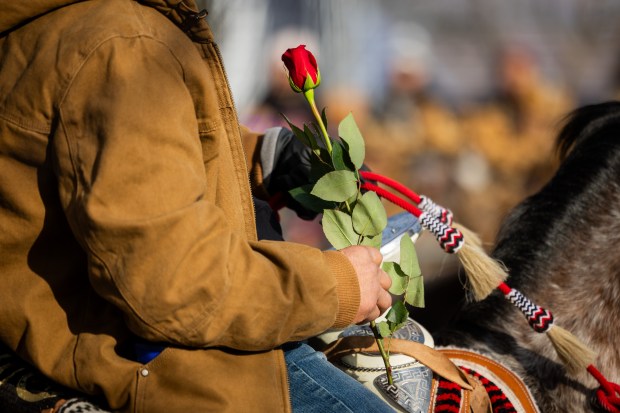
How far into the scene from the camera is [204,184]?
136cm

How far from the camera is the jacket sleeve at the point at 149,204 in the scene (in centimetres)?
126

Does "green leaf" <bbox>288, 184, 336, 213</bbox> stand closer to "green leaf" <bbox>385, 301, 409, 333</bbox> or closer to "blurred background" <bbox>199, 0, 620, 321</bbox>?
"green leaf" <bbox>385, 301, 409, 333</bbox>

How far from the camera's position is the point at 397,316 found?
173cm

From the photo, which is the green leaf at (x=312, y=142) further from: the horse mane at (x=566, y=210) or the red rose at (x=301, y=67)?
the horse mane at (x=566, y=210)

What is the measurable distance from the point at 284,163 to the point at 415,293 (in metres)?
0.69

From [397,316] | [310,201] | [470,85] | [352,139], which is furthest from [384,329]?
[470,85]

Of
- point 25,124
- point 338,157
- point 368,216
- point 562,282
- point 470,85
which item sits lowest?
point 470,85

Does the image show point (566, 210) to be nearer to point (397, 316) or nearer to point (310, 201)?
point (397, 316)

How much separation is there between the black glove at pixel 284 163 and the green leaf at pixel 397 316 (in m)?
0.55

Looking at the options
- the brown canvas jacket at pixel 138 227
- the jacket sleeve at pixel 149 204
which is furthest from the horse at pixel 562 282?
the jacket sleeve at pixel 149 204

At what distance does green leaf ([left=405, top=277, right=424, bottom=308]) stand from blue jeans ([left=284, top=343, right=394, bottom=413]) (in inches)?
9.2

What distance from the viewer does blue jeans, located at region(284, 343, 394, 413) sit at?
1.60 m

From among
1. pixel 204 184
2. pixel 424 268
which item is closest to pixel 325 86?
pixel 424 268

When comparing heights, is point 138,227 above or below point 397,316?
above
